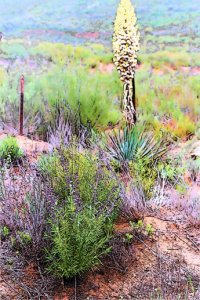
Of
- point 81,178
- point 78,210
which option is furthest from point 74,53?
point 78,210

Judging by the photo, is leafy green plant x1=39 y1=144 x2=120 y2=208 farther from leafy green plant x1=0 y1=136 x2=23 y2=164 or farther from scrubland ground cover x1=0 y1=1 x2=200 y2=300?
leafy green plant x1=0 y1=136 x2=23 y2=164

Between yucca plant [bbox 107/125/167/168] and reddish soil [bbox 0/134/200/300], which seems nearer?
reddish soil [bbox 0/134/200/300]

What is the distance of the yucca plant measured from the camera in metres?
4.72

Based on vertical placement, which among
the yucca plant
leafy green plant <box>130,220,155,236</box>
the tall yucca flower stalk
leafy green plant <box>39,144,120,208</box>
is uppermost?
the tall yucca flower stalk

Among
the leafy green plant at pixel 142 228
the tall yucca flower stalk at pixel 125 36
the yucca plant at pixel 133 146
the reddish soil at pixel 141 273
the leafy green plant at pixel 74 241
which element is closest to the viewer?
the leafy green plant at pixel 74 241

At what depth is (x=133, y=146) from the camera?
4.77 metres

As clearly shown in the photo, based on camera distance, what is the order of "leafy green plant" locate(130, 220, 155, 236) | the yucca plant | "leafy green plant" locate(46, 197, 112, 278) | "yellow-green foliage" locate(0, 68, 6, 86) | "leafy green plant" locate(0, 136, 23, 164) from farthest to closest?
"yellow-green foliage" locate(0, 68, 6, 86), the yucca plant, "leafy green plant" locate(0, 136, 23, 164), "leafy green plant" locate(130, 220, 155, 236), "leafy green plant" locate(46, 197, 112, 278)

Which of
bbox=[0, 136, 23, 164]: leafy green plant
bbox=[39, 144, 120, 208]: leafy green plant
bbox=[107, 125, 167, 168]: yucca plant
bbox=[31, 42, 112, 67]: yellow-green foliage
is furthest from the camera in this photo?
bbox=[31, 42, 112, 67]: yellow-green foliage

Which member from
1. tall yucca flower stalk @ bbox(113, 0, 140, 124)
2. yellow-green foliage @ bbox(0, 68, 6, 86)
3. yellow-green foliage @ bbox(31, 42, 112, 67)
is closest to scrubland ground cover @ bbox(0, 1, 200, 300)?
tall yucca flower stalk @ bbox(113, 0, 140, 124)

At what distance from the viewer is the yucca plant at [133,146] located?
4719 mm

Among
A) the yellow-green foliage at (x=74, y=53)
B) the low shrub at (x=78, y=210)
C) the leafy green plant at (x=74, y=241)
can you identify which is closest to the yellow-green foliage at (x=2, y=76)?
the yellow-green foliage at (x=74, y=53)

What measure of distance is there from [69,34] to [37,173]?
13.3 ft

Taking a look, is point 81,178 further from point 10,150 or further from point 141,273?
point 10,150

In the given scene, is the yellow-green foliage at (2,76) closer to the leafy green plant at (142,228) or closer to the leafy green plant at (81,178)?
the leafy green plant at (81,178)
